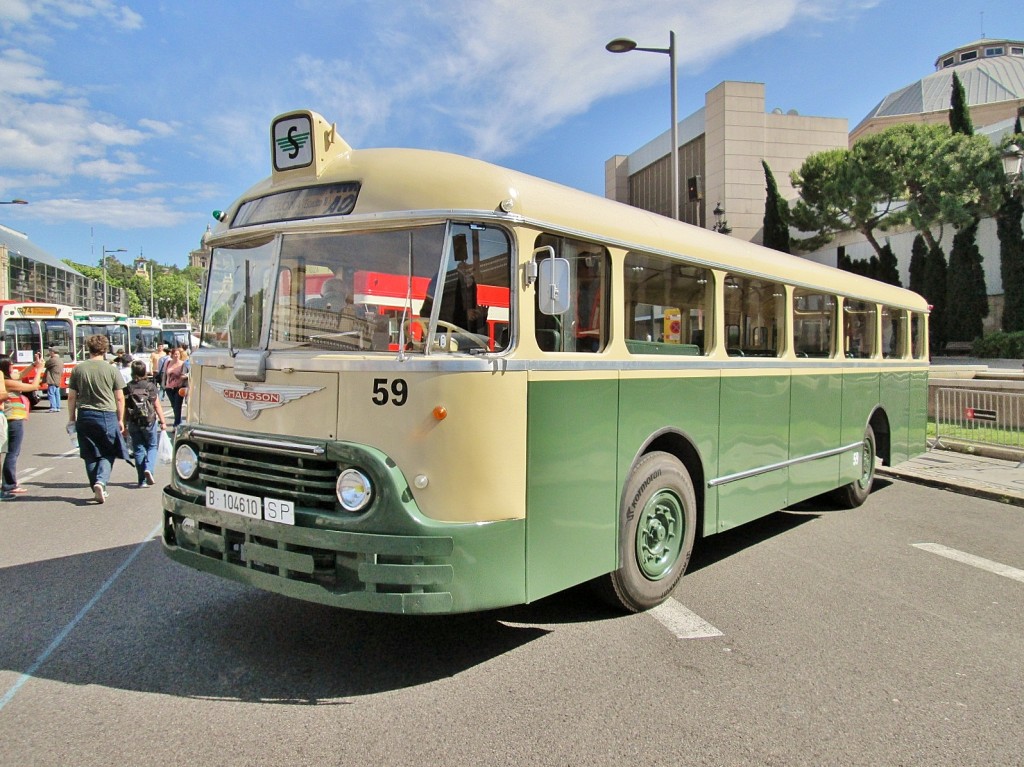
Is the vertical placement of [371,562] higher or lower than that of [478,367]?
lower

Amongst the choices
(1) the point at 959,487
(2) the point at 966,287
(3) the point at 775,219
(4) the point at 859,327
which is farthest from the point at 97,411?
(3) the point at 775,219

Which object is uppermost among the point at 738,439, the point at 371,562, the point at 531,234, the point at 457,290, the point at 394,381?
the point at 531,234

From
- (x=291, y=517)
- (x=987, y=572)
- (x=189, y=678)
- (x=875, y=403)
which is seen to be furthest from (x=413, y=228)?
(x=875, y=403)

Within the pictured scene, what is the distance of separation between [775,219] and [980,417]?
30672mm

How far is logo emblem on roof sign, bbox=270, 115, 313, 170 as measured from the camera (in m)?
3.88

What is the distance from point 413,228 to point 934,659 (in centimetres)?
380

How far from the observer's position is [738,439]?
552 cm

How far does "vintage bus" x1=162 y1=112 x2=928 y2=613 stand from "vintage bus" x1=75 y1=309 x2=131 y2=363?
21.3m

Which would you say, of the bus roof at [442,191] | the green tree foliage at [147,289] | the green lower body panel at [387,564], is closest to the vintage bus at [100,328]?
the bus roof at [442,191]

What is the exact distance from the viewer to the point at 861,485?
8.23m

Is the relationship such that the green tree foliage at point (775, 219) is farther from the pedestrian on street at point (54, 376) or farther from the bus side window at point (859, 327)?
the pedestrian on street at point (54, 376)

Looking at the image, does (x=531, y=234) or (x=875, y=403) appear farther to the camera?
(x=875, y=403)

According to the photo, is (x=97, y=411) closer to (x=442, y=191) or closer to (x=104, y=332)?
(x=442, y=191)

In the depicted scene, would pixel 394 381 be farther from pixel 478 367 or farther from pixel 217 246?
pixel 217 246
